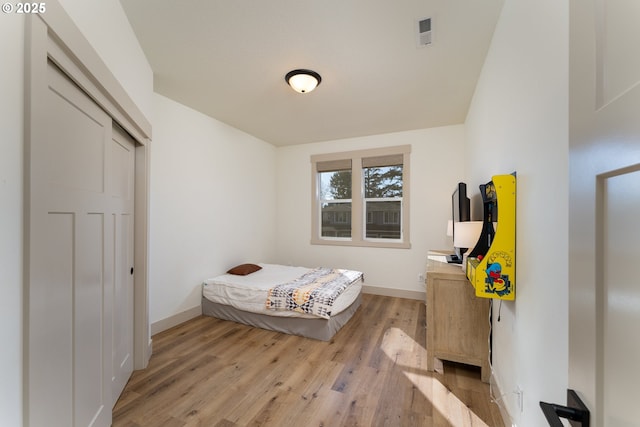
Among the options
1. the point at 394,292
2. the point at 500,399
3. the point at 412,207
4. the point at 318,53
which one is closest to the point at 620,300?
the point at 500,399

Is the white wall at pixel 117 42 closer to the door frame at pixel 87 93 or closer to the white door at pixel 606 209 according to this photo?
the door frame at pixel 87 93

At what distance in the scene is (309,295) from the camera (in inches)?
111

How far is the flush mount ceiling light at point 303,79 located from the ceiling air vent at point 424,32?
3.10 ft

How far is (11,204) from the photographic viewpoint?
2.62ft

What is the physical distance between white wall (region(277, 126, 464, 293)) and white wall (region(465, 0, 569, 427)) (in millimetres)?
2266

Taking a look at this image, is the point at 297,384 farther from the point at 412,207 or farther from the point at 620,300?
the point at 412,207

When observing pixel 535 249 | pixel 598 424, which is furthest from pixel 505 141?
pixel 598 424

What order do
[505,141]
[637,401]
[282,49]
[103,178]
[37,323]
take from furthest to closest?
[282,49]
[505,141]
[103,178]
[37,323]
[637,401]

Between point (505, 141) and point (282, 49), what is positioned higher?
point (282, 49)

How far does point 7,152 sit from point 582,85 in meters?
1.57

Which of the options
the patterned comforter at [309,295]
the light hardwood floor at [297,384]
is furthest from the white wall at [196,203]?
the patterned comforter at [309,295]

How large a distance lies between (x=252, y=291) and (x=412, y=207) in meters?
2.79

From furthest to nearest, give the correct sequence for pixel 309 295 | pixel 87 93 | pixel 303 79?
pixel 309 295
pixel 303 79
pixel 87 93

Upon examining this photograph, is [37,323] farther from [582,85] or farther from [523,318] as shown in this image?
[523,318]
